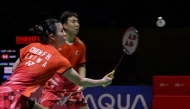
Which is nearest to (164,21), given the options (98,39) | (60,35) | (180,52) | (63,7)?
(180,52)

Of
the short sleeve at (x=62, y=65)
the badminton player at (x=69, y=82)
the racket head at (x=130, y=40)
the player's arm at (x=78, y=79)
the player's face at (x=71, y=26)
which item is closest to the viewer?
the short sleeve at (x=62, y=65)

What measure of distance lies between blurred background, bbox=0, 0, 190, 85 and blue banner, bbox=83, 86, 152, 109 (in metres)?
1.83

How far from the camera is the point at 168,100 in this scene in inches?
246

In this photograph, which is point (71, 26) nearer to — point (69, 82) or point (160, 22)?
point (69, 82)

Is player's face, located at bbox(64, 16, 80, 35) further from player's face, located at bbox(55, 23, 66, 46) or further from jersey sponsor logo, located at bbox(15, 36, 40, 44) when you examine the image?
jersey sponsor logo, located at bbox(15, 36, 40, 44)

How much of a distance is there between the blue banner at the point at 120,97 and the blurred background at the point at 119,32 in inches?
72.2

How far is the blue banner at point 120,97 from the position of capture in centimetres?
632

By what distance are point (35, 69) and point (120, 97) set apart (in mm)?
3047

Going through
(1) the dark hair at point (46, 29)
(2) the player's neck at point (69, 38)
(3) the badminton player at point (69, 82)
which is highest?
(1) the dark hair at point (46, 29)

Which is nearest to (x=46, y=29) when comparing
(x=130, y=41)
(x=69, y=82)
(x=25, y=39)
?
(x=69, y=82)

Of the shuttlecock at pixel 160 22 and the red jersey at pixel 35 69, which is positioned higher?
the shuttlecock at pixel 160 22

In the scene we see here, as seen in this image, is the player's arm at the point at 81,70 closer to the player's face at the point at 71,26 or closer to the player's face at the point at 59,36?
the player's face at the point at 71,26

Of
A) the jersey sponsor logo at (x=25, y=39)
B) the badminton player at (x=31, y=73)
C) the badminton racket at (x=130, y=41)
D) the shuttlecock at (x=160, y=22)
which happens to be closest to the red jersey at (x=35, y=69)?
the badminton player at (x=31, y=73)

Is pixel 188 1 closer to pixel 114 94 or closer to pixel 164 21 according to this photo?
pixel 164 21
